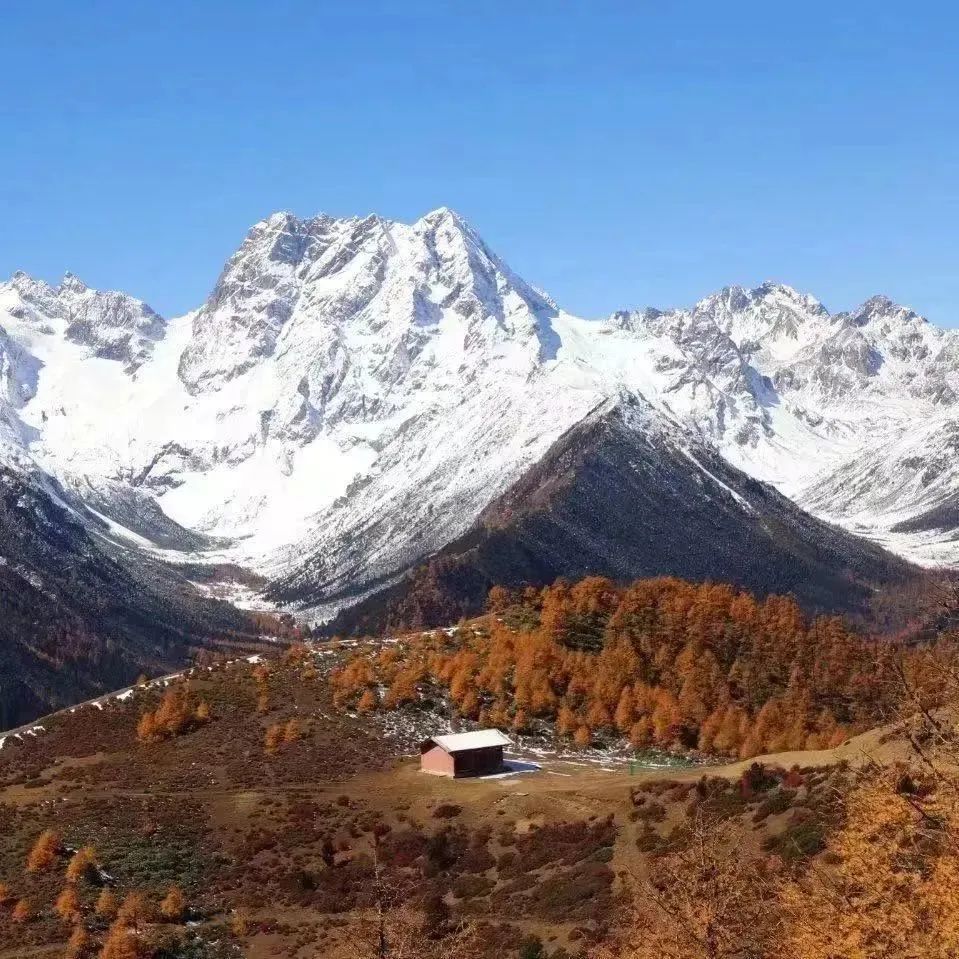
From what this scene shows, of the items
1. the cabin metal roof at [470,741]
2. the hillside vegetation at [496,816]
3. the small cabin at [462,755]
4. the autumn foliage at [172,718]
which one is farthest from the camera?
the autumn foliage at [172,718]

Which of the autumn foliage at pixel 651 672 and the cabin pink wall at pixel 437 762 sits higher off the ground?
the autumn foliage at pixel 651 672

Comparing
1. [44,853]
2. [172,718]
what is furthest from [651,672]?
[44,853]

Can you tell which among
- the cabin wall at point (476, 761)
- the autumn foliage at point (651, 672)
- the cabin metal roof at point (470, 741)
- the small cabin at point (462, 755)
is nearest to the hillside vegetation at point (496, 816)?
the autumn foliage at point (651, 672)

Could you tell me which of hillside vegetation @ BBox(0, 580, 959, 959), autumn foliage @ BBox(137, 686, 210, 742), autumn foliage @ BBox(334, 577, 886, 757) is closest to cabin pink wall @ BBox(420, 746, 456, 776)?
hillside vegetation @ BBox(0, 580, 959, 959)

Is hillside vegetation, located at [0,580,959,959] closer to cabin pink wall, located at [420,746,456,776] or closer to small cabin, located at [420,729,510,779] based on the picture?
cabin pink wall, located at [420,746,456,776]

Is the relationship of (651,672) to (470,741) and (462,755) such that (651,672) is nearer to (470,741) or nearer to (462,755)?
(470,741)

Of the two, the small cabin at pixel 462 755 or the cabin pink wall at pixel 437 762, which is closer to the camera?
the small cabin at pixel 462 755

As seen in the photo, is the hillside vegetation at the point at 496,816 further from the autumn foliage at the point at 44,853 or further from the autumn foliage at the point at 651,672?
the autumn foliage at the point at 651,672
